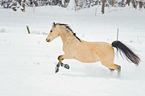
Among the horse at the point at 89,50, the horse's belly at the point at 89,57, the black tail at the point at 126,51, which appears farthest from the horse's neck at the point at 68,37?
the black tail at the point at 126,51

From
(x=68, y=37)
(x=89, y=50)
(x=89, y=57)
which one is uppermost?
(x=68, y=37)

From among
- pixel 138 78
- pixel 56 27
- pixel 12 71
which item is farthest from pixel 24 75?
pixel 138 78

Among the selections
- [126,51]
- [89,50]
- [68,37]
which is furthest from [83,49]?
[126,51]

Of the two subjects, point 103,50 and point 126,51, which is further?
point 126,51

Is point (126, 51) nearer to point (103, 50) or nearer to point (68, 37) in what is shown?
point (103, 50)

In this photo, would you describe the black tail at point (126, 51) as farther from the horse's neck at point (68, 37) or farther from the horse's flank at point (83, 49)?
the horse's neck at point (68, 37)

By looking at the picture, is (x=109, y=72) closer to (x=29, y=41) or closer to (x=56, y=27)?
(x=56, y=27)

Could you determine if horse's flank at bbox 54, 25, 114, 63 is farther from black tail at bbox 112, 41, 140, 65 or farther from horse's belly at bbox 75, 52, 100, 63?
black tail at bbox 112, 41, 140, 65

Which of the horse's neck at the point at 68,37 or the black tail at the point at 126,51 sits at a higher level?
the horse's neck at the point at 68,37

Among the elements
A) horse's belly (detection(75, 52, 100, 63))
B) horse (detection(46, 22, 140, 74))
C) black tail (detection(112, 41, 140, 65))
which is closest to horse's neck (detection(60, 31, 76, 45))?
horse (detection(46, 22, 140, 74))

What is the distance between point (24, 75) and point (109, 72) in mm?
1746

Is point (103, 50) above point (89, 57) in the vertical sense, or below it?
above

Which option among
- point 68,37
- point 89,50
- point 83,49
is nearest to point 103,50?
point 89,50

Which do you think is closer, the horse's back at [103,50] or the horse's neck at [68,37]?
the horse's back at [103,50]
